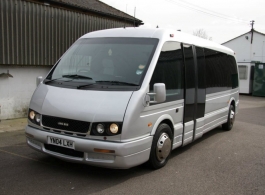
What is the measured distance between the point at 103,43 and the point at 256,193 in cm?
Answer: 351

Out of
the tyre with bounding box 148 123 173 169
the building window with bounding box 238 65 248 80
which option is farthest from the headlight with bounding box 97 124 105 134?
the building window with bounding box 238 65 248 80

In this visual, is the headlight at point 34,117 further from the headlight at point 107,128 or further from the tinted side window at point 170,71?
the tinted side window at point 170,71

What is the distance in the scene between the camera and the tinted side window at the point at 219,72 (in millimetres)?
6977

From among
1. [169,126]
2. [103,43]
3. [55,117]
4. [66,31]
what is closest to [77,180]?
[55,117]

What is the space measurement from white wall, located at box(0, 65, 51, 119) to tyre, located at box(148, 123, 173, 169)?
602 cm

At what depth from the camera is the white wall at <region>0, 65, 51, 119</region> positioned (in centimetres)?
915

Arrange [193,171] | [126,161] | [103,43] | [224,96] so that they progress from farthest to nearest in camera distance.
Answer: [224,96], [103,43], [193,171], [126,161]

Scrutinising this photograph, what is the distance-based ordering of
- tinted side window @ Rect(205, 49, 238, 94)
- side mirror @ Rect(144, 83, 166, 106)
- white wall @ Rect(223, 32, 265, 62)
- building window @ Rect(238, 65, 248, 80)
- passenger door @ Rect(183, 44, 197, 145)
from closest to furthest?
side mirror @ Rect(144, 83, 166, 106) → passenger door @ Rect(183, 44, 197, 145) → tinted side window @ Rect(205, 49, 238, 94) → building window @ Rect(238, 65, 248, 80) → white wall @ Rect(223, 32, 265, 62)

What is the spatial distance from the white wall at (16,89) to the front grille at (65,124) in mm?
5229

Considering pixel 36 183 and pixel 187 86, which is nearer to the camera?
pixel 36 183

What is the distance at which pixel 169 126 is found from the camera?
5.32 m

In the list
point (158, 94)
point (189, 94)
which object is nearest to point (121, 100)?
point (158, 94)

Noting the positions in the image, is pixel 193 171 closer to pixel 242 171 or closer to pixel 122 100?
pixel 242 171

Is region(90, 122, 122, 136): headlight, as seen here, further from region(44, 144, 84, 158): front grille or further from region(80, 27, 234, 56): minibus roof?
region(80, 27, 234, 56): minibus roof
